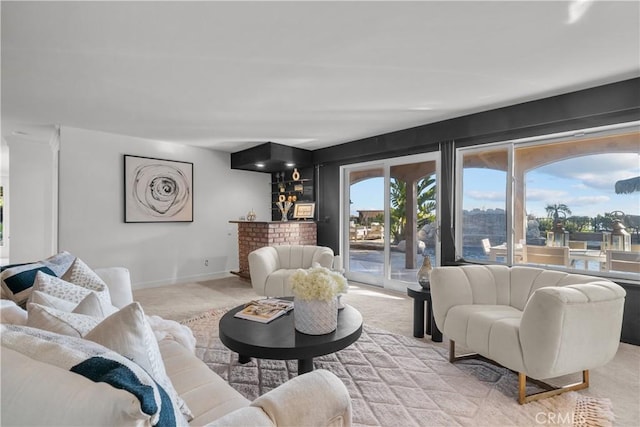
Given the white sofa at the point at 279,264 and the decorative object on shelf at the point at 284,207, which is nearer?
the white sofa at the point at 279,264

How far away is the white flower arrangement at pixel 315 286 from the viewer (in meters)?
1.86

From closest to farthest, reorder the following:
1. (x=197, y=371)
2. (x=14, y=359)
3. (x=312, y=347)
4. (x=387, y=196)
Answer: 1. (x=14, y=359)
2. (x=197, y=371)
3. (x=312, y=347)
4. (x=387, y=196)

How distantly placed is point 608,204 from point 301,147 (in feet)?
13.7

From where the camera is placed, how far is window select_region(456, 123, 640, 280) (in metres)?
3.11

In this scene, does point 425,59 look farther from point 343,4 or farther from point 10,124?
point 10,124

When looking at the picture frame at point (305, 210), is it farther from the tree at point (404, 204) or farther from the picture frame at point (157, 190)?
the picture frame at point (157, 190)

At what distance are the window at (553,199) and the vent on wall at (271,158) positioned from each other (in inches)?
105

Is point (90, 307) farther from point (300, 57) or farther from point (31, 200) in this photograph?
point (31, 200)

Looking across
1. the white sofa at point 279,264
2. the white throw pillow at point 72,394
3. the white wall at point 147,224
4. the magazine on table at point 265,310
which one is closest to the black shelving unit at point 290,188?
the white wall at point 147,224

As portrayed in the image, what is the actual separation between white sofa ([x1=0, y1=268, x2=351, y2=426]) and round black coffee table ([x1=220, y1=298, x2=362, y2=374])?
0.29m

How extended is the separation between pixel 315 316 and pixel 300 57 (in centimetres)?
184

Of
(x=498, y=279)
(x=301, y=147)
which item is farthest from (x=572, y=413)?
(x=301, y=147)

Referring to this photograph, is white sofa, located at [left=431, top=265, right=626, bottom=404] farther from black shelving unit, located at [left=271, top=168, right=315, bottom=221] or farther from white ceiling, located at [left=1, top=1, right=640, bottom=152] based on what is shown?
black shelving unit, located at [left=271, top=168, right=315, bottom=221]

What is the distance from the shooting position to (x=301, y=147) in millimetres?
5609
